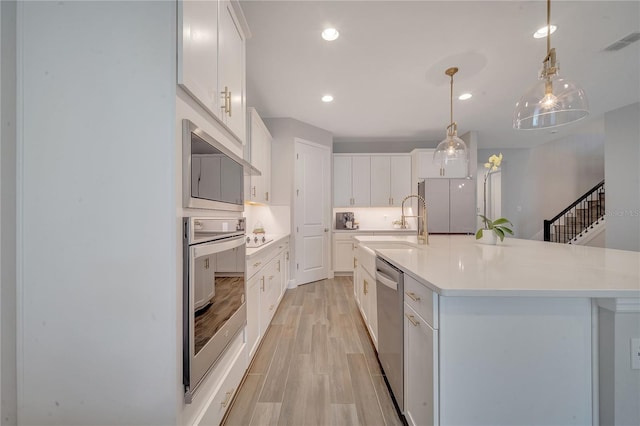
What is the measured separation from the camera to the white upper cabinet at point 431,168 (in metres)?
4.80

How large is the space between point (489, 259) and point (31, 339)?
2200 mm

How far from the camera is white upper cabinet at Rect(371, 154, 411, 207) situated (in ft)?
16.9

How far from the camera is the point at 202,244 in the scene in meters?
1.09

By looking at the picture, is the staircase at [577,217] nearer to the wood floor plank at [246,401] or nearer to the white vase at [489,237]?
the white vase at [489,237]

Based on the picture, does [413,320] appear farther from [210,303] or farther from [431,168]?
[431,168]

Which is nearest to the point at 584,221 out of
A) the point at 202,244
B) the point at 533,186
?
the point at 533,186

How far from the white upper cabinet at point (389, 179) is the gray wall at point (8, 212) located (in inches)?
189

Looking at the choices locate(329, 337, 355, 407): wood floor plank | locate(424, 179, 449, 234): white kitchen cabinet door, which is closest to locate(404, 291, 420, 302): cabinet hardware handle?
locate(329, 337, 355, 407): wood floor plank

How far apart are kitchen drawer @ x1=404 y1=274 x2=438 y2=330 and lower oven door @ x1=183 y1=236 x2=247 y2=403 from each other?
97 cm

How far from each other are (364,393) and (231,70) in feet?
7.20

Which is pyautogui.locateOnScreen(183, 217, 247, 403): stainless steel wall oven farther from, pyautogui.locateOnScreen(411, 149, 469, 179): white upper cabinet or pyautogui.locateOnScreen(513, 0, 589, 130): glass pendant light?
pyautogui.locateOnScreen(411, 149, 469, 179): white upper cabinet

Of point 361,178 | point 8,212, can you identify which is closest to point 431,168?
point 361,178

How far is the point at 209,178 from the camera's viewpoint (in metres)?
1.18

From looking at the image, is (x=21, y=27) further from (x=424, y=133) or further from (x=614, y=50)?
(x=424, y=133)
